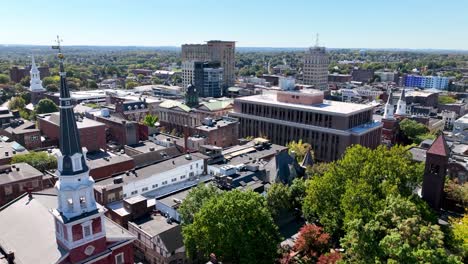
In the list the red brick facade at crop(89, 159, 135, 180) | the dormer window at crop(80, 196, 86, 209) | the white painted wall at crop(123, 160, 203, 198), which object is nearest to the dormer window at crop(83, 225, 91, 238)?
the dormer window at crop(80, 196, 86, 209)

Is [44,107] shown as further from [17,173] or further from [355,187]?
[355,187]

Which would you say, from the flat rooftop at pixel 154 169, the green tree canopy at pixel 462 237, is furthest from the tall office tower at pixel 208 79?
the green tree canopy at pixel 462 237

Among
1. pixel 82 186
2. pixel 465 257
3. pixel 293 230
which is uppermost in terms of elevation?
pixel 82 186

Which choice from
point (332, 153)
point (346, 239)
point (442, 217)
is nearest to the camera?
point (346, 239)

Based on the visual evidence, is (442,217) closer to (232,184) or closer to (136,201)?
(232,184)

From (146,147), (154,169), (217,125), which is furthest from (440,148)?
(146,147)

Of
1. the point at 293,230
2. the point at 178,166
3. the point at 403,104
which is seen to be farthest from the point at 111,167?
the point at 403,104

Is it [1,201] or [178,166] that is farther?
[178,166]
